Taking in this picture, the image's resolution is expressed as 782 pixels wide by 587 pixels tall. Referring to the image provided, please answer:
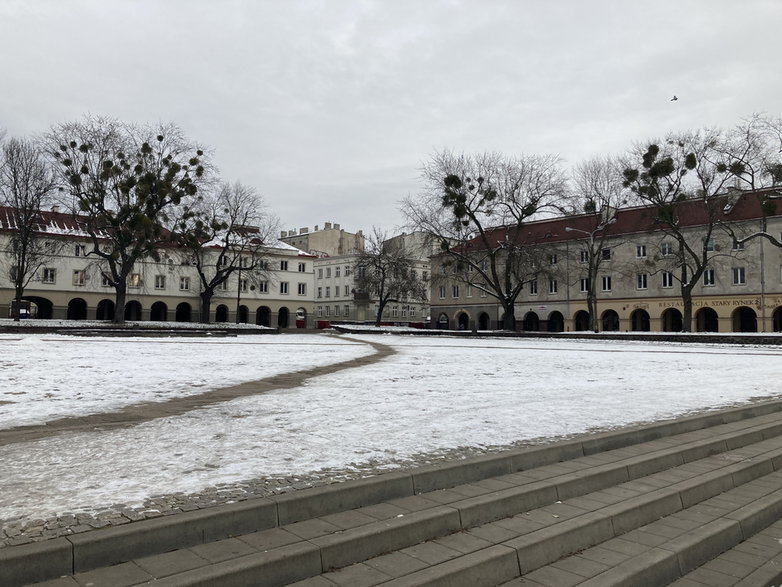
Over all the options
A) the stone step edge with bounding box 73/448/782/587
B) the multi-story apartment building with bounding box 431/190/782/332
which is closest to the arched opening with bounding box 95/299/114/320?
the multi-story apartment building with bounding box 431/190/782/332

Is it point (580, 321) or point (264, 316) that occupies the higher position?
point (264, 316)

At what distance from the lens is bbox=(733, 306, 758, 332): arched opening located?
5888 cm

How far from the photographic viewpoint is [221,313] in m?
82.0

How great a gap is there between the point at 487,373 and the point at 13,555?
12359mm

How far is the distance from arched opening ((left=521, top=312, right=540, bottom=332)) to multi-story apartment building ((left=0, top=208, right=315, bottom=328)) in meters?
29.3

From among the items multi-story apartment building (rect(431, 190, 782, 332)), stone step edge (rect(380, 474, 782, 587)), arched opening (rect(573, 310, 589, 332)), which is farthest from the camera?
arched opening (rect(573, 310, 589, 332))

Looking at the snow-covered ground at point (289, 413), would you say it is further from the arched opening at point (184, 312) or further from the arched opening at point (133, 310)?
the arched opening at point (184, 312)

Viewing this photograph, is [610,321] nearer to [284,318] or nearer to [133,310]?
[284,318]

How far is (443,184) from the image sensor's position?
4841 cm

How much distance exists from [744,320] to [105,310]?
67.3m

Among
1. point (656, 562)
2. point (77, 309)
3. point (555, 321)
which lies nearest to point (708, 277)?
point (555, 321)

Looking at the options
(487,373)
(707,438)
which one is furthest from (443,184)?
(707,438)

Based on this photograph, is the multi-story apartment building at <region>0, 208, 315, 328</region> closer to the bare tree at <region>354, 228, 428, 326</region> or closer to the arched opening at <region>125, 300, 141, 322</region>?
the arched opening at <region>125, 300, 141, 322</region>

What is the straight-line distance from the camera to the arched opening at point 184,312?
78.4m
